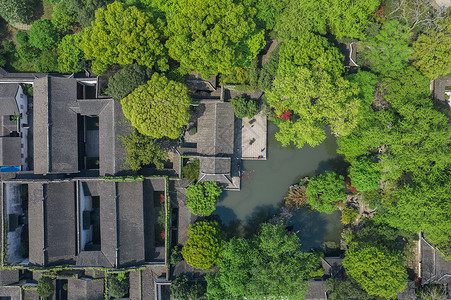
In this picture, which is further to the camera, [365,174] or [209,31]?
[365,174]

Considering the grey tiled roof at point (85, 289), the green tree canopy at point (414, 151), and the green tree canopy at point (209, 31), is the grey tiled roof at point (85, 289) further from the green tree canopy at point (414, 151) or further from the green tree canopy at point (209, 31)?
the green tree canopy at point (414, 151)

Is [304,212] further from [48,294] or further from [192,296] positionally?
[48,294]

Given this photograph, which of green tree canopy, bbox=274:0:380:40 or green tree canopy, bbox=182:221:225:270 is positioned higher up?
green tree canopy, bbox=274:0:380:40

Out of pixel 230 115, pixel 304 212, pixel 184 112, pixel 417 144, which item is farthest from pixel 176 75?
pixel 417 144

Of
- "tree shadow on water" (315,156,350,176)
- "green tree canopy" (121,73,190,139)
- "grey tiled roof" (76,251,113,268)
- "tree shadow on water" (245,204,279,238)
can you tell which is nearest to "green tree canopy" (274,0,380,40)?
"green tree canopy" (121,73,190,139)

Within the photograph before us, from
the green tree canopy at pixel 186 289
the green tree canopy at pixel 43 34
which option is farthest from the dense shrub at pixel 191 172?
the green tree canopy at pixel 43 34

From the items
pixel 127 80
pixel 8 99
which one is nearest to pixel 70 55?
pixel 127 80

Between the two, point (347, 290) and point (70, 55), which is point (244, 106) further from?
point (347, 290)

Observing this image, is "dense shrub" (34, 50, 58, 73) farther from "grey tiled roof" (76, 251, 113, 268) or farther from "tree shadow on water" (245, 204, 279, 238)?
"tree shadow on water" (245, 204, 279, 238)
